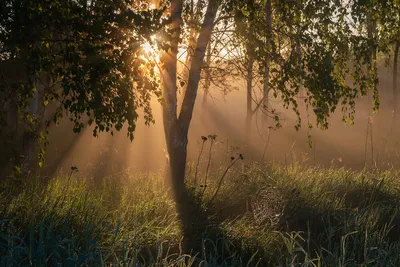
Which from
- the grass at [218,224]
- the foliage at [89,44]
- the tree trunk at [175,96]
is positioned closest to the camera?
the grass at [218,224]

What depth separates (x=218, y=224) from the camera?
6.52 m

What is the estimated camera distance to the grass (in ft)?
13.8

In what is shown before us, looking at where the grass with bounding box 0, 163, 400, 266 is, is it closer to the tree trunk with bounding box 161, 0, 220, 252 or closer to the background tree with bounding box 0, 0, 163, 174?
the tree trunk with bounding box 161, 0, 220, 252

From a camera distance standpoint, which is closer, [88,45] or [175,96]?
[88,45]

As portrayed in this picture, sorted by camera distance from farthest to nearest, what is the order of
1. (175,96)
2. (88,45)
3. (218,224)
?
1. (175,96)
2. (218,224)
3. (88,45)

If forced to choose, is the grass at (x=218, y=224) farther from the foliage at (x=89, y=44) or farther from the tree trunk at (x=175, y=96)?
the foliage at (x=89, y=44)

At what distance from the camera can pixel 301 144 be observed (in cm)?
2445

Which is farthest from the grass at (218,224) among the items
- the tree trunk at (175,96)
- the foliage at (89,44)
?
the foliage at (89,44)

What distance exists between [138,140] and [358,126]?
22.9 m

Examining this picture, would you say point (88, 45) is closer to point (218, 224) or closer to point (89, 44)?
point (89, 44)

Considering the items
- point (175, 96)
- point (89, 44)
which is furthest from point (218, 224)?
point (175, 96)

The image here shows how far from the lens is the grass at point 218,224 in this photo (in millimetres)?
4195

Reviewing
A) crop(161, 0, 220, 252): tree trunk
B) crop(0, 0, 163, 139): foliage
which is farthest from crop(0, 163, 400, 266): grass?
crop(0, 0, 163, 139): foliage

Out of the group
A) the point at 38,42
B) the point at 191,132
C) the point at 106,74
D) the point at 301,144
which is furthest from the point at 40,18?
the point at 301,144
